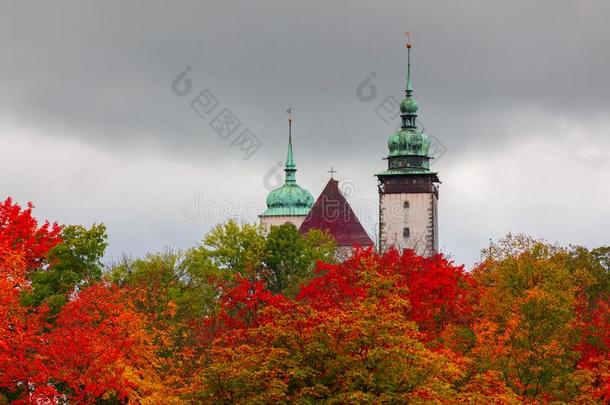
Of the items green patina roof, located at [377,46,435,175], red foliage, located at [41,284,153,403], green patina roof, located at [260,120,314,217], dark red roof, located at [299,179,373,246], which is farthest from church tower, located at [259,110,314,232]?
red foliage, located at [41,284,153,403]

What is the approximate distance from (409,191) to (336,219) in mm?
13863

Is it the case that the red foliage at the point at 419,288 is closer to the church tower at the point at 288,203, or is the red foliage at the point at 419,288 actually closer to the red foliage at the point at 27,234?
the red foliage at the point at 27,234

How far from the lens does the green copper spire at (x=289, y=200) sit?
148 m

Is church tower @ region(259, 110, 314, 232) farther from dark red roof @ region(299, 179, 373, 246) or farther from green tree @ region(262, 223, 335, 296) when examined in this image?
green tree @ region(262, 223, 335, 296)

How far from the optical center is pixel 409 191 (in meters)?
120

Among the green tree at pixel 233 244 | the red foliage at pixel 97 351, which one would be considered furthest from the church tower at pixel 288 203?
the red foliage at pixel 97 351

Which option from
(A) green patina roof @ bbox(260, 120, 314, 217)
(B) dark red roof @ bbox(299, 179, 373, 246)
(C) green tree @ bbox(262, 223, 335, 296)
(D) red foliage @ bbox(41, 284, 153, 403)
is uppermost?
(A) green patina roof @ bbox(260, 120, 314, 217)

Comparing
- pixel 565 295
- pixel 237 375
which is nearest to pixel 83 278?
pixel 565 295

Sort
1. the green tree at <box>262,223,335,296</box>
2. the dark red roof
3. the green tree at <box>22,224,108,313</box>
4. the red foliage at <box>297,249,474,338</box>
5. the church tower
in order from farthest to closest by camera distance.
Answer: the church tower < the dark red roof < the green tree at <box>262,223,335,296</box> < the green tree at <box>22,224,108,313</box> < the red foliage at <box>297,249,474,338</box>

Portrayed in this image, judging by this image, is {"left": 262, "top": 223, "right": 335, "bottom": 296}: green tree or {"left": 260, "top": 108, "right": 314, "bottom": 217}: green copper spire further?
{"left": 260, "top": 108, "right": 314, "bottom": 217}: green copper spire

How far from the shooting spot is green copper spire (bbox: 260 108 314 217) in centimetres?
14850

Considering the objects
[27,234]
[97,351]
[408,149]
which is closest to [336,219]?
[408,149]

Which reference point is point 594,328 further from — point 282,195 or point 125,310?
point 282,195

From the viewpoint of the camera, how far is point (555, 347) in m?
48.8
